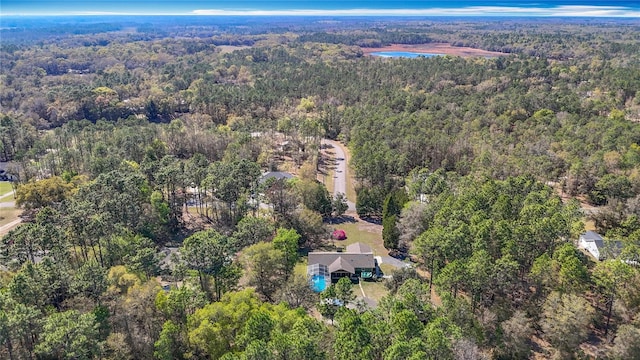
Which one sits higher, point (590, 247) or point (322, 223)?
point (322, 223)

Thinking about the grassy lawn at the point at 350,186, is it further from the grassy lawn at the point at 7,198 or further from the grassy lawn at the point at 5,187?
the grassy lawn at the point at 5,187

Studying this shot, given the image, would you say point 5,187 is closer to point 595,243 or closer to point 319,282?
point 319,282

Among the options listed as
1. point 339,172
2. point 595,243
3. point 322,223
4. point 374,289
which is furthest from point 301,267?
point 595,243

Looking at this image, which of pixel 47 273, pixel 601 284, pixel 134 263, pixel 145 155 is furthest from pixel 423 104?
pixel 47 273

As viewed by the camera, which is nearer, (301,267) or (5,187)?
(301,267)

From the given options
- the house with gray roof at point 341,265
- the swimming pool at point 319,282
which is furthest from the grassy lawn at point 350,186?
the swimming pool at point 319,282

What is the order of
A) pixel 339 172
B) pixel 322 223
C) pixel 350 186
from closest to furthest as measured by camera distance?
1. pixel 322 223
2. pixel 350 186
3. pixel 339 172

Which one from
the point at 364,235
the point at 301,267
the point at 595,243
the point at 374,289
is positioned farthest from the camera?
the point at 364,235
